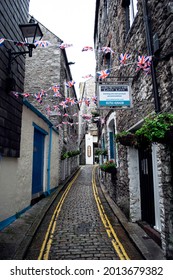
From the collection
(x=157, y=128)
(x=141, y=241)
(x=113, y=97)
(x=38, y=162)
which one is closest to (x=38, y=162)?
(x=38, y=162)

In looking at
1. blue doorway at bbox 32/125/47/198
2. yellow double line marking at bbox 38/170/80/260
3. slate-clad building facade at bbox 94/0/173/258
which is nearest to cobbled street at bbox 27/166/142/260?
yellow double line marking at bbox 38/170/80/260

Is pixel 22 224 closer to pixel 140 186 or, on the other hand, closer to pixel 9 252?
pixel 9 252

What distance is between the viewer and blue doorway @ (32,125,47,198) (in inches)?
289

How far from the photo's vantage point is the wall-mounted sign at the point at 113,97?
4.10m

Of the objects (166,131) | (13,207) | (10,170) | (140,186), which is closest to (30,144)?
(10,170)

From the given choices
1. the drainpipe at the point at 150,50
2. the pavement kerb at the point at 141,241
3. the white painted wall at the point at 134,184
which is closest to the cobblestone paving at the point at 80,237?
the pavement kerb at the point at 141,241

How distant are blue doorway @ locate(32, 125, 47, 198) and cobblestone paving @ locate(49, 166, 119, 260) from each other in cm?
168

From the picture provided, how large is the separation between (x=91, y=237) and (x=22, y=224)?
1.98 meters

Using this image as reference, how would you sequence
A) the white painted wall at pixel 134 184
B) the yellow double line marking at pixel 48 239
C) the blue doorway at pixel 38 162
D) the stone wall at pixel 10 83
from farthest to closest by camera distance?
1. the blue doorway at pixel 38 162
2. the white painted wall at pixel 134 184
3. the stone wall at pixel 10 83
4. the yellow double line marking at pixel 48 239

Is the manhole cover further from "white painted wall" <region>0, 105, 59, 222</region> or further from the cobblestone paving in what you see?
"white painted wall" <region>0, 105, 59, 222</region>

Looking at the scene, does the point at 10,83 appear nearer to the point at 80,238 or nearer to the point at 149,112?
the point at 149,112

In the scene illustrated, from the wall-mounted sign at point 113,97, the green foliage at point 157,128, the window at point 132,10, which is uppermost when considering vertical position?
the window at point 132,10

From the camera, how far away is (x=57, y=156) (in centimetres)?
1091

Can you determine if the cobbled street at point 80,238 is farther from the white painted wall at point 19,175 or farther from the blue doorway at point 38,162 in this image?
the blue doorway at point 38,162
